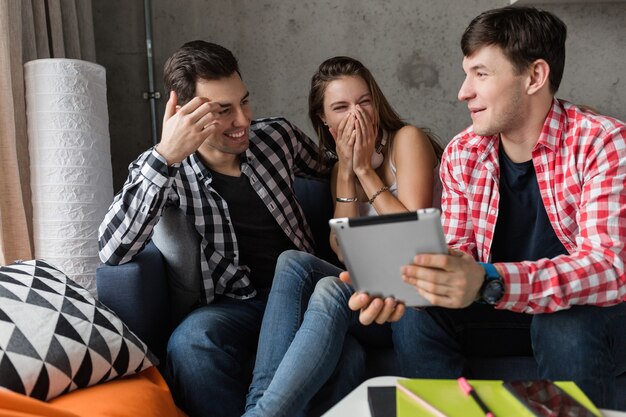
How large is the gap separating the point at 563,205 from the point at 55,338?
108 centimetres

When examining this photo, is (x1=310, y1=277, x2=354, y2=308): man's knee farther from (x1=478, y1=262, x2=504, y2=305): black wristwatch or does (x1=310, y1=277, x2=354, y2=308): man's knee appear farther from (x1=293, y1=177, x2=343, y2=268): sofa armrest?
(x1=293, y1=177, x2=343, y2=268): sofa armrest

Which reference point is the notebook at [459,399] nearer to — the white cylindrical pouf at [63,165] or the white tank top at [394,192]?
the white tank top at [394,192]

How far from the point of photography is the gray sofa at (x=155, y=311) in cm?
147

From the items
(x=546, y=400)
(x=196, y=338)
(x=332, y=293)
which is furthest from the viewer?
(x=196, y=338)

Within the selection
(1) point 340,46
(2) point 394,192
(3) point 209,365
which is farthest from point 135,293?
(1) point 340,46

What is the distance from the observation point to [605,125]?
131 centimetres

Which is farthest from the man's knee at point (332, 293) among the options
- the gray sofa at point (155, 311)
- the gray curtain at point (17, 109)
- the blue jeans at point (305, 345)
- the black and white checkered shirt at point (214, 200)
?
the gray curtain at point (17, 109)

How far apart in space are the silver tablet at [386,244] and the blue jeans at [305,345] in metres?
0.24

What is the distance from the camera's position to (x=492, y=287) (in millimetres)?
1143

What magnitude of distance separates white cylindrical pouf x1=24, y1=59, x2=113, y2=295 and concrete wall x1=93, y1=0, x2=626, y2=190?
788 mm

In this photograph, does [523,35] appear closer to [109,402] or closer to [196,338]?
[196,338]

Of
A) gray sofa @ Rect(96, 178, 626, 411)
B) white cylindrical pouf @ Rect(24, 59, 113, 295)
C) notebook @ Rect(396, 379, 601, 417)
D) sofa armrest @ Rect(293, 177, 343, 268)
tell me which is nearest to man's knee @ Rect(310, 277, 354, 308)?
gray sofa @ Rect(96, 178, 626, 411)

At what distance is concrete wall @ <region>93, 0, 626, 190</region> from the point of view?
264cm

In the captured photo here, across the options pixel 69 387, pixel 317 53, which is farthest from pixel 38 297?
pixel 317 53
